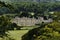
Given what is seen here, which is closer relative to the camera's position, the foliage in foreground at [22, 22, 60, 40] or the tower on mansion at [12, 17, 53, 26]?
the foliage in foreground at [22, 22, 60, 40]

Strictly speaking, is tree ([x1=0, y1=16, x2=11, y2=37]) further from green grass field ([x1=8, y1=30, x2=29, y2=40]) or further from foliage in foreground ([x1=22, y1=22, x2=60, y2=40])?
foliage in foreground ([x1=22, y1=22, x2=60, y2=40])

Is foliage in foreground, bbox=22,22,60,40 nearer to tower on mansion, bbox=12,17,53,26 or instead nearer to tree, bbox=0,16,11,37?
tower on mansion, bbox=12,17,53,26

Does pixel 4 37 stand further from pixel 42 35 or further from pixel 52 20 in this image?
pixel 52 20

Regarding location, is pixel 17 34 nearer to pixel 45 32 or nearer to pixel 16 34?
pixel 16 34

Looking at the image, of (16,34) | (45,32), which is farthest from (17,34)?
(45,32)

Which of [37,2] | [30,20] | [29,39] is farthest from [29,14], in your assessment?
[29,39]

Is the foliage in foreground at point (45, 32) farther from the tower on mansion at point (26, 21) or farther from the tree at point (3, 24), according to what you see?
the tree at point (3, 24)

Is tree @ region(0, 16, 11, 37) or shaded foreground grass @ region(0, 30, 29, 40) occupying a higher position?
tree @ region(0, 16, 11, 37)

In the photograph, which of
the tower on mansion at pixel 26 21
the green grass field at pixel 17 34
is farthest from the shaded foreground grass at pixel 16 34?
the tower on mansion at pixel 26 21

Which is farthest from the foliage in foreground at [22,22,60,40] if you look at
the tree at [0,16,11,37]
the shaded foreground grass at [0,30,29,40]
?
the tree at [0,16,11,37]
